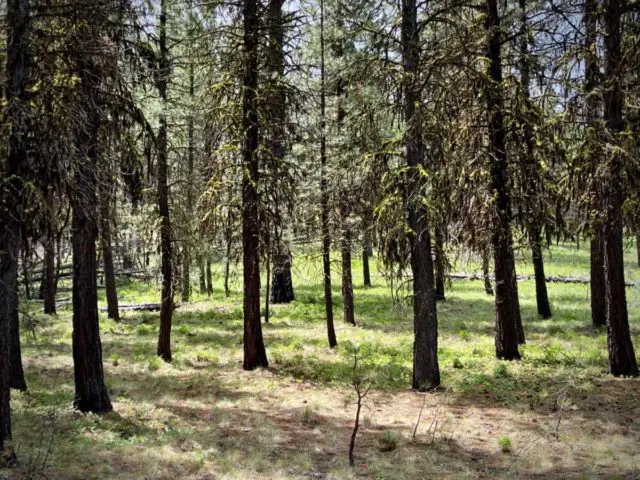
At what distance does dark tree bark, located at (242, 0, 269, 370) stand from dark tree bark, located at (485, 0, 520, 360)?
569 cm

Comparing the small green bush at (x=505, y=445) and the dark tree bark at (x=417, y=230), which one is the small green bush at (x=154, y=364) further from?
the small green bush at (x=505, y=445)

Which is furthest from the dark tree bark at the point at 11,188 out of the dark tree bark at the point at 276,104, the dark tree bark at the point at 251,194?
the dark tree bark at the point at 276,104

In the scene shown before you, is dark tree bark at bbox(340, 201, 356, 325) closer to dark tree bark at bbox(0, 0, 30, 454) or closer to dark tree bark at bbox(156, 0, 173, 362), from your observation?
dark tree bark at bbox(156, 0, 173, 362)

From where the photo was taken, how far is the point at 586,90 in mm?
12000

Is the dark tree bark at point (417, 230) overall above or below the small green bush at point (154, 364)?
above

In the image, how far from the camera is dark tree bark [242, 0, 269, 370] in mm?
13727

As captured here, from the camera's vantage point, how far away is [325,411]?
1122cm

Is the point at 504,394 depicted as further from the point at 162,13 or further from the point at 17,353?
the point at 162,13

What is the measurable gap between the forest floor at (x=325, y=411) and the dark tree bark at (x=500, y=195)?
111cm

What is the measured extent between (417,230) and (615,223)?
4063 mm

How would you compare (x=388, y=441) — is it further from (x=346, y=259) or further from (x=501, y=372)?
(x=346, y=259)

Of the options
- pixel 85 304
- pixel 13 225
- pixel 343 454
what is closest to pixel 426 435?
pixel 343 454

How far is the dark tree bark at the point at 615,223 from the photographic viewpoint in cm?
1131

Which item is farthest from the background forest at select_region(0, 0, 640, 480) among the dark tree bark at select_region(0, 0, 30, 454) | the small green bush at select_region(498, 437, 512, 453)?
the small green bush at select_region(498, 437, 512, 453)
